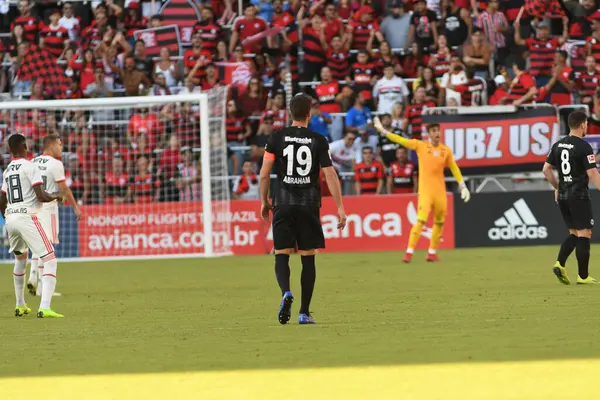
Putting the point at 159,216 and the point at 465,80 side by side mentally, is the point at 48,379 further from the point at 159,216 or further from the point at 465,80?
the point at 465,80

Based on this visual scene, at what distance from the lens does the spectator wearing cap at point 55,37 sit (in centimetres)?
2738

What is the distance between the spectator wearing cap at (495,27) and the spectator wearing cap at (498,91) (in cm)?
88

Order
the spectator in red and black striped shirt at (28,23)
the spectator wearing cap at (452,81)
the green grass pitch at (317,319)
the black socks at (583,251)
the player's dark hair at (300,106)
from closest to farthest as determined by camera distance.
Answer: the green grass pitch at (317,319) → the player's dark hair at (300,106) → the black socks at (583,251) → the spectator wearing cap at (452,81) → the spectator in red and black striped shirt at (28,23)

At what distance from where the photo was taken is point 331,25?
25734 millimetres

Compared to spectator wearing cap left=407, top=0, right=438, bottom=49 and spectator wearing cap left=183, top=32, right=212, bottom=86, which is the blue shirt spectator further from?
spectator wearing cap left=183, top=32, right=212, bottom=86

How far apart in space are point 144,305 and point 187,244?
379 inches

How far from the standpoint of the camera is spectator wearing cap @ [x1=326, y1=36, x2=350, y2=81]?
25375 millimetres

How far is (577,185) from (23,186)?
6600 millimetres

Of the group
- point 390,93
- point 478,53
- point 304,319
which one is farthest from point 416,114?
point 304,319

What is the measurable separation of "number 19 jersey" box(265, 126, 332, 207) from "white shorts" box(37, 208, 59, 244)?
16.2 ft

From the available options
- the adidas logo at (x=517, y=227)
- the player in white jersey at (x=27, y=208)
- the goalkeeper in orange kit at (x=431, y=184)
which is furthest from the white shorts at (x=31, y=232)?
the adidas logo at (x=517, y=227)

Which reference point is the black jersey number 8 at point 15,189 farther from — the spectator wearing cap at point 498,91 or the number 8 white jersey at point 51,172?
the spectator wearing cap at point 498,91

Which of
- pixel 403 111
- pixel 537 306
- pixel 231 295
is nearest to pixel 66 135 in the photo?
pixel 403 111

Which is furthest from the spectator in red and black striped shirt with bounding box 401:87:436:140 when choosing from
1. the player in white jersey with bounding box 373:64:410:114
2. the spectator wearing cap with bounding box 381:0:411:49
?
the spectator wearing cap with bounding box 381:0:411:49
